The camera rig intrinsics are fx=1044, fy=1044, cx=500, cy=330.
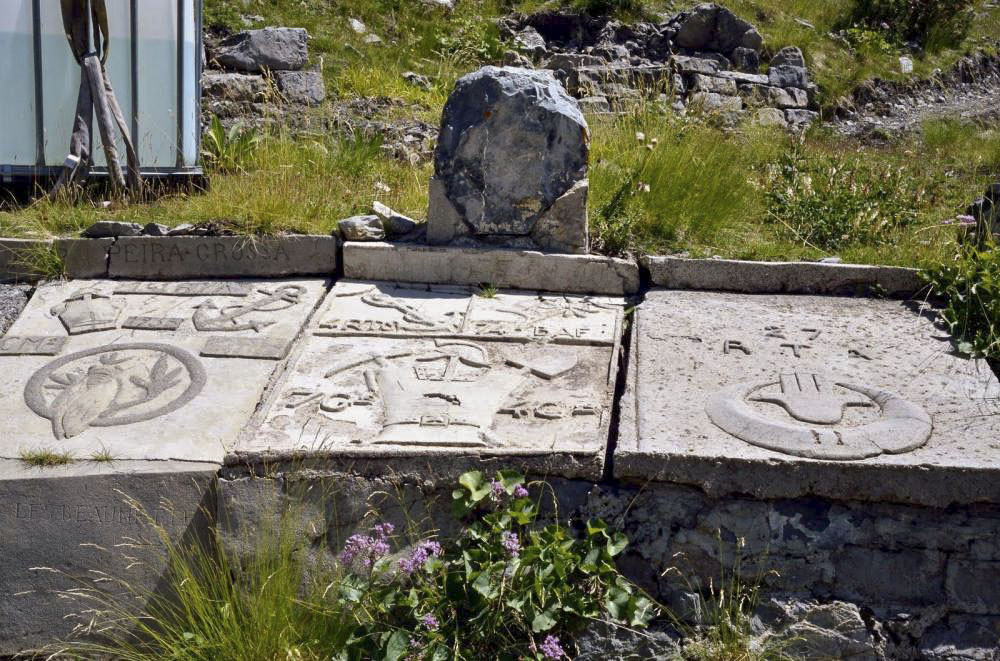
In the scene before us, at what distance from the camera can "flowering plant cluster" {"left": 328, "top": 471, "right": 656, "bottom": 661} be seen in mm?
3424

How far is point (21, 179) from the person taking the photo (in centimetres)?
652

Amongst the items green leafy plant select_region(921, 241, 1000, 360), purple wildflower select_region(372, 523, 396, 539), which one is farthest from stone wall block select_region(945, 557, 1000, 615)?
purple wildflower select_region(372, 523, 396, 539)

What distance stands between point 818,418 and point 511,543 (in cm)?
136

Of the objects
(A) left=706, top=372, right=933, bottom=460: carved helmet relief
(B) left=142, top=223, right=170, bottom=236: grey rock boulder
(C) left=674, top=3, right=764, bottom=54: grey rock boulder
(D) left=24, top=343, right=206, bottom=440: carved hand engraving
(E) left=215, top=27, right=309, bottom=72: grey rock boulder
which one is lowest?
(D) left=24, top=343, right=206, bottom=440: carved hand engraving

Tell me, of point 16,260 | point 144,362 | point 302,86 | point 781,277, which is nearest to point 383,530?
point 144,362

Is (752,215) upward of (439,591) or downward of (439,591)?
upward

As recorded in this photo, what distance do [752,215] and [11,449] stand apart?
4.32m

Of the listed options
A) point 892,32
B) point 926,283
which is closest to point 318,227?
point 926,283

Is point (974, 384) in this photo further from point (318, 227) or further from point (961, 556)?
point (318, 227)

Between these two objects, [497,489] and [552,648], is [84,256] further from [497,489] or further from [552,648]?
[552,648]

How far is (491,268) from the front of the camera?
560 cm

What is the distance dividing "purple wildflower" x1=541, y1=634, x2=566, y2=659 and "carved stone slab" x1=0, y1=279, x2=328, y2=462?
1462mm

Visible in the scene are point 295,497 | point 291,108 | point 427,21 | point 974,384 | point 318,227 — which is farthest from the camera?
point 427,21

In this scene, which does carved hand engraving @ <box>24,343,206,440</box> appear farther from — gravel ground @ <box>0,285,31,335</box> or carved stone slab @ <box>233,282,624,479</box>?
gravel ground @ <box>0,285,31,335</box>
